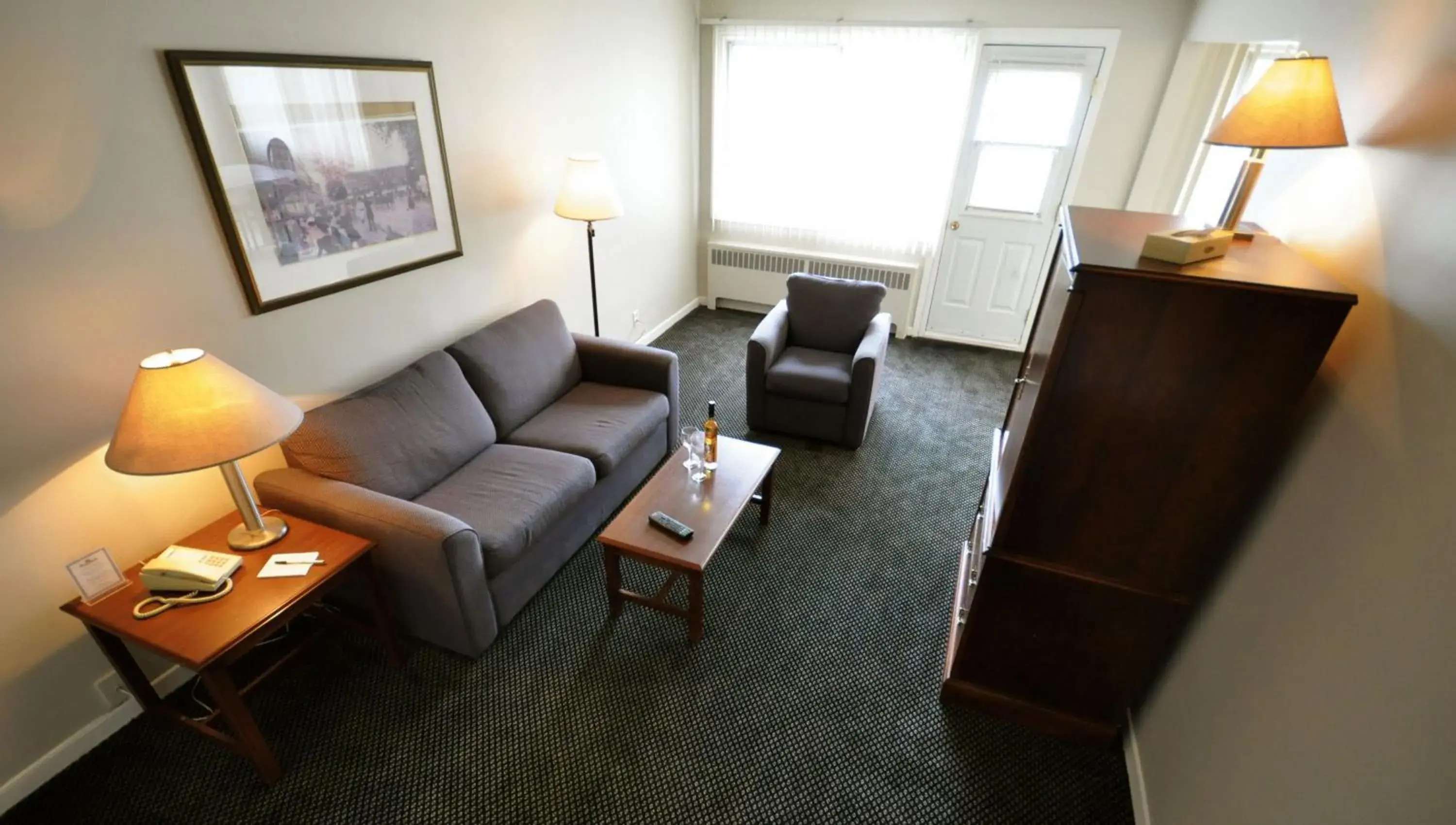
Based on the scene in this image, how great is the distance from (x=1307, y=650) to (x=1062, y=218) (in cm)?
122

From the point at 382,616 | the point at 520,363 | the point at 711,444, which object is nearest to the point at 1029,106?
the point at 711,444

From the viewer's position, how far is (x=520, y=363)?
283cm

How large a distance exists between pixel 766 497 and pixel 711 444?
18.6 inches

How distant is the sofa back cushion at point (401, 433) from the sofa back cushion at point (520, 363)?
7 centimetres

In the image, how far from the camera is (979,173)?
431 centimetres

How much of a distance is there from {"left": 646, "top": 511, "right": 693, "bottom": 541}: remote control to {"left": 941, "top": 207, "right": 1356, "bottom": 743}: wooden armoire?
37.1 inches

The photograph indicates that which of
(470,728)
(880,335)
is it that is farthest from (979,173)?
(470,728)

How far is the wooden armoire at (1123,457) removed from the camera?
4.34 ft

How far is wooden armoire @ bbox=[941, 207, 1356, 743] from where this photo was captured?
1.32 metres

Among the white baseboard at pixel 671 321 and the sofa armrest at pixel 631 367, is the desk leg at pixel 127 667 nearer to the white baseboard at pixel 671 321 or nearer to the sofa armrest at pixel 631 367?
the sofa armrest at pixel 631 367

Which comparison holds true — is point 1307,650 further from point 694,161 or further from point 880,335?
point 694,161

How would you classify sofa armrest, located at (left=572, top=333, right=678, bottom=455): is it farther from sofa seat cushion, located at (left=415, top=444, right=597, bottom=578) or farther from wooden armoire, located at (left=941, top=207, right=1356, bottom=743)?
wooden armoire, located at (left=941, top=207, right=1356, bottom=743)

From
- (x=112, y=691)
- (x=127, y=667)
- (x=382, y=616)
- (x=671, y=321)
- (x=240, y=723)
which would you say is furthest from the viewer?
(x=671, y=321)

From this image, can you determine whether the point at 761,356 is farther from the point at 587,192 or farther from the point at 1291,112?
the point at 1291,112
